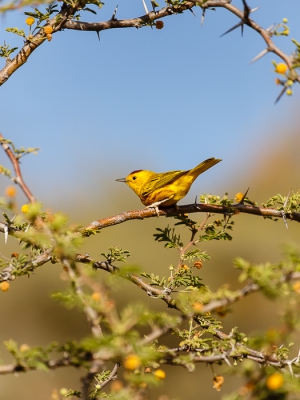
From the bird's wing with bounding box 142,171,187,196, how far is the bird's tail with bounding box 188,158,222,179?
0.11m

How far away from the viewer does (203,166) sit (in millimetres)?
5109

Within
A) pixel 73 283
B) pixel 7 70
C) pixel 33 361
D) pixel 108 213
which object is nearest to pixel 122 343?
pixel 73 283

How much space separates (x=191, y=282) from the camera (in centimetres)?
375

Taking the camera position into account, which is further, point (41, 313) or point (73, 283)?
point (41, 313)

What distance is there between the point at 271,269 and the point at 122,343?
2.09 ft

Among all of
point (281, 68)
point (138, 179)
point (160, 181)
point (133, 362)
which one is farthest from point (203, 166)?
point (133, 362)

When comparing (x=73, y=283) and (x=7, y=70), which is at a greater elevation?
(x=7, y=70)

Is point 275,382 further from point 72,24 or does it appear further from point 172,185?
point 172,185

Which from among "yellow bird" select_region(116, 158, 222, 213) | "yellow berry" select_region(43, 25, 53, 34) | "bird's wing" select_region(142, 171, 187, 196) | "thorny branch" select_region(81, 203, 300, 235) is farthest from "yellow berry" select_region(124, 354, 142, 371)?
"bird's wing" select_region(142, 171, 187, 196)

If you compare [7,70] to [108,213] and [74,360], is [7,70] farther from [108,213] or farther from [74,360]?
[108,213]

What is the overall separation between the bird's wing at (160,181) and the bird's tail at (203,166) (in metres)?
0.11

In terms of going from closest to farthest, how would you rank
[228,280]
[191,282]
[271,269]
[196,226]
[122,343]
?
[122,343]
[271,269]
[191,282]
[196,226]
[228,280]

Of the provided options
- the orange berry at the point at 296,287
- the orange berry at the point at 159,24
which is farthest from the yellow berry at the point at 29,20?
the orange berry at the point at 296,287

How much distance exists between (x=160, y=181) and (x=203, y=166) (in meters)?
0.59
